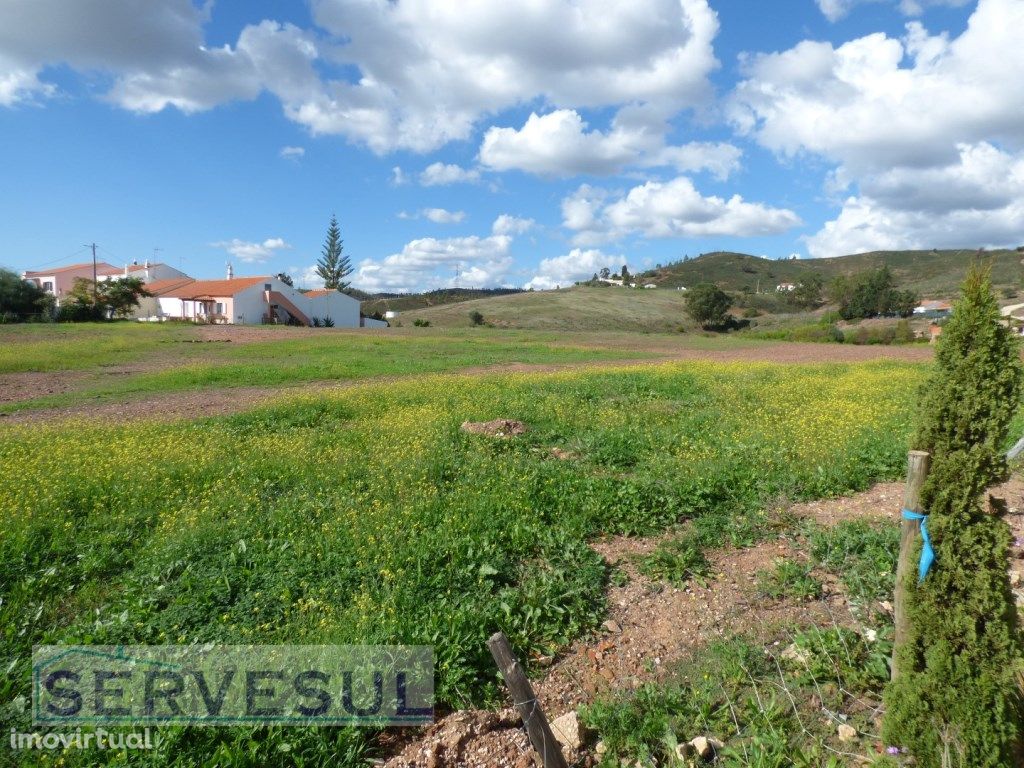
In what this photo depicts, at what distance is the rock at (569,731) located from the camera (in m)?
3.27

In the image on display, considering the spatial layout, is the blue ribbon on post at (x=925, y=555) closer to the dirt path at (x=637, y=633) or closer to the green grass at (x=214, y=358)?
the dirt path at (x=637, y=633)

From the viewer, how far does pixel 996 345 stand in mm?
2953

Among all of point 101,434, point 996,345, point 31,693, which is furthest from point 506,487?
point 101,434

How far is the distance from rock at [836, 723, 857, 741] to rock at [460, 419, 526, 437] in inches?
254

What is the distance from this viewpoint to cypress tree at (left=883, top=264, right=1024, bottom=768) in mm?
2631

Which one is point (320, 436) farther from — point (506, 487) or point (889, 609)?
point (889, 609)

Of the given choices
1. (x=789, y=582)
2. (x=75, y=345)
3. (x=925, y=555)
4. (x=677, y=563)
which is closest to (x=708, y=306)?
(x=75, y=345)

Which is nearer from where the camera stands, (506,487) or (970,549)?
(970,549)

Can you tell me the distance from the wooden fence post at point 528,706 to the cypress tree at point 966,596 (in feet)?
5.34

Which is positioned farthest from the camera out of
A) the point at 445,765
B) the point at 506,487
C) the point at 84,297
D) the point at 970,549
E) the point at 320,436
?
the point at 84,297

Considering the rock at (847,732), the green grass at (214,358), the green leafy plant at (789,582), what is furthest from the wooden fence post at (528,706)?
the green grass at (214,358)

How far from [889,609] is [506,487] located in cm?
376

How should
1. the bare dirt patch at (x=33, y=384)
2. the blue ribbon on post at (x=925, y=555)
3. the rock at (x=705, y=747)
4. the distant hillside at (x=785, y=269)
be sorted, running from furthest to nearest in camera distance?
1. the distant hillside at (x=785, y=269)
2. the bare dirt patch at (x=33, y=384)
3. the rock at (x=705, y=747)
4. the blue ribbon on post at (x=925, y=555)

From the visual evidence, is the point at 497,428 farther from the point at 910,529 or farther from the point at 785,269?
the point at 785,269
